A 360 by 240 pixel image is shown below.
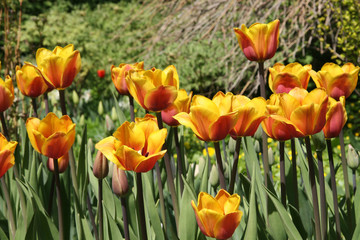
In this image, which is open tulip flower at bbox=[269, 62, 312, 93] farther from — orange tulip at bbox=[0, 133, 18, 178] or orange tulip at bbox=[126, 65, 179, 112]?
orange tulip at bbox=[0, 133, 18, 178]

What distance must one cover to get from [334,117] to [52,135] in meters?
0.65

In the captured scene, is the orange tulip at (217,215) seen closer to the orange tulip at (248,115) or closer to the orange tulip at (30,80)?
the orange tulip at (248,115)

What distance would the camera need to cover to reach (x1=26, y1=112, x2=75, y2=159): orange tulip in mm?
1146

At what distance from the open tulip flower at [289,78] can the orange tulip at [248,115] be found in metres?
0.21

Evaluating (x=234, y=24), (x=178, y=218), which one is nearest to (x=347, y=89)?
(x=178, y=218)

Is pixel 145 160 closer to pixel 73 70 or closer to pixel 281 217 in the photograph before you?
pixel 281 217

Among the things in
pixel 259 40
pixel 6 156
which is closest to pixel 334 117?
pixel 259 40

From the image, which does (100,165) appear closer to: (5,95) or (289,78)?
(5,95)

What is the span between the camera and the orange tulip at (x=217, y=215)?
0.94 metres

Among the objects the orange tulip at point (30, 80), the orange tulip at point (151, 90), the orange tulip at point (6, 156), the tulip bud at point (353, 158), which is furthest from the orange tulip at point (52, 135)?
the tulip bud at point (353, 158)

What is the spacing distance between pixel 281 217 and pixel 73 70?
0.71 meters

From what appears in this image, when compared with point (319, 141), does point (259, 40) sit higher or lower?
higher

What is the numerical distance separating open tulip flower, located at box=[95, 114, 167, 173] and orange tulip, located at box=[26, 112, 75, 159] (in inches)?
7.1

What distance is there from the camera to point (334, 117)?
1110mm
